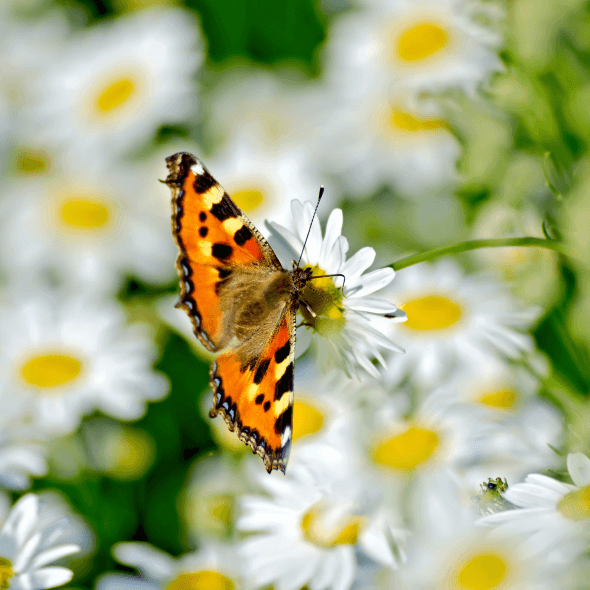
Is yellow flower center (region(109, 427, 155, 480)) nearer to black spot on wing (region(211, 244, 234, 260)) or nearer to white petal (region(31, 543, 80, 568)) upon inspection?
white petal (region(31, 543, 80, 568))

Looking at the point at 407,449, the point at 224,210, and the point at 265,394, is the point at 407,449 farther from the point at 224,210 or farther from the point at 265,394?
the point at 224,210

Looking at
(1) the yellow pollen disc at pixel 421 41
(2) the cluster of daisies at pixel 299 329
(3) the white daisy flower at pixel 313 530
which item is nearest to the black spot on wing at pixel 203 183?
(2) the cluster of daisies at pixel 299 329

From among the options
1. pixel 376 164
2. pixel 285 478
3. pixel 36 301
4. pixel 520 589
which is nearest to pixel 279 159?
pixel 376 164

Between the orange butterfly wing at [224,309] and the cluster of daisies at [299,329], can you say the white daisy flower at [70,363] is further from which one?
the orange butterfly wing at [224,309]

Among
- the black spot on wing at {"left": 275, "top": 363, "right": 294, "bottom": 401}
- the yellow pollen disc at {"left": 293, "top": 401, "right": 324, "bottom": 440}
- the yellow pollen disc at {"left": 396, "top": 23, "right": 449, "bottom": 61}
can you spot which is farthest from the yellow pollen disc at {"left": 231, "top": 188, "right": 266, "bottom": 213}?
the black spot on wing at {"left": 275, "top": 363, "right": 294, "bottom": 401}

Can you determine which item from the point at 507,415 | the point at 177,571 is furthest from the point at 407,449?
the point at 177,571
